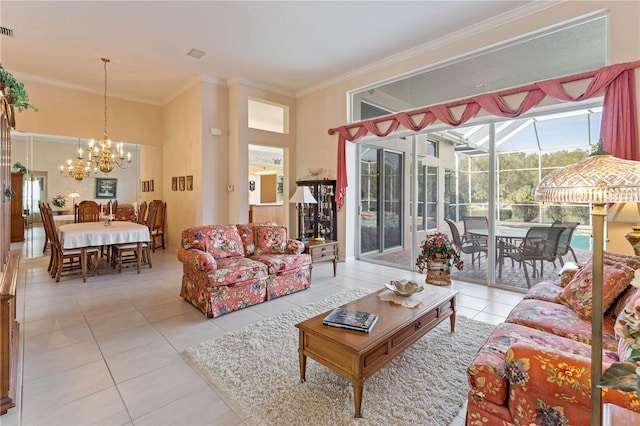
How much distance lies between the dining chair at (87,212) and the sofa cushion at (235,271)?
15.4ft

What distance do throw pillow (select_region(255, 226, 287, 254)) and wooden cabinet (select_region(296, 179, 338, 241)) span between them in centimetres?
182

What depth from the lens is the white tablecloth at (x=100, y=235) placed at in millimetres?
4492

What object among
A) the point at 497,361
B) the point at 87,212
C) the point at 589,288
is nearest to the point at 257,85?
the point at 87,212

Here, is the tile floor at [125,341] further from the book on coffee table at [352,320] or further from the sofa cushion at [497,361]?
the book on coffee table at [352,320]

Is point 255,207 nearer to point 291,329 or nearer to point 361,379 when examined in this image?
point 291,329

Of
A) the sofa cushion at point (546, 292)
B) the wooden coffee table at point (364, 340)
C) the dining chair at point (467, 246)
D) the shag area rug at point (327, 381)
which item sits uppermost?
the dining chair at point (467, 246)

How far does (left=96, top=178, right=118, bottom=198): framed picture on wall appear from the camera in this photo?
394 inches

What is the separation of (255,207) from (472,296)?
5.51m

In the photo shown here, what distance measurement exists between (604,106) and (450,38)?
2.22 meters

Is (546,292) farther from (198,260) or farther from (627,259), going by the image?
(198,260)

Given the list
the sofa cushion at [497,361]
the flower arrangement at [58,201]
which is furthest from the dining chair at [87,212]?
the sofa cushion at [497,361]

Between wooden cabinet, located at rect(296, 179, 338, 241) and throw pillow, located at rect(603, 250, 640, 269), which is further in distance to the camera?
wooden cabinet, located at rect(296, 179, 338, 241)

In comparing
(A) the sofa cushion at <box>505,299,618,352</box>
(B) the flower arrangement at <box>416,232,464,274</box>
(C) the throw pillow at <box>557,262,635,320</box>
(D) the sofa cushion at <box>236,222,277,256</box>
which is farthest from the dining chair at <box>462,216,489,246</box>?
(D) the sofa cushion at <box>236,222,277,256</box>

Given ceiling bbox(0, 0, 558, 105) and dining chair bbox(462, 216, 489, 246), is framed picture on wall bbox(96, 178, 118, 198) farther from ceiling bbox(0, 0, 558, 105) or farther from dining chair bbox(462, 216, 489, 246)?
dining chair bbox(462, 216, 489, 246)
